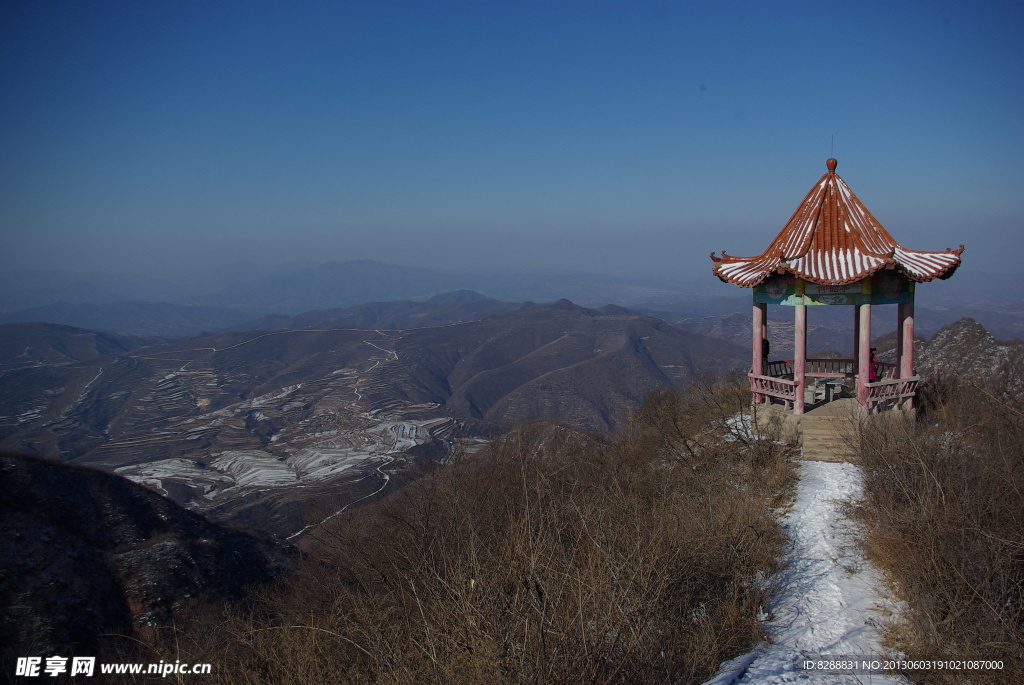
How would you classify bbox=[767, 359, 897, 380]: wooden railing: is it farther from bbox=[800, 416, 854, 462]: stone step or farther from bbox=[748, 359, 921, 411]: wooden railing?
bbox=[800, 416, 854, 462]: stone step

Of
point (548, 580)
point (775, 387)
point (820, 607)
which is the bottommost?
point (820, 607)

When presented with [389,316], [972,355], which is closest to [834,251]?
[972,355]

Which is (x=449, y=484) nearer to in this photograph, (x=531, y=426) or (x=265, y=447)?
(x=531, y=426)

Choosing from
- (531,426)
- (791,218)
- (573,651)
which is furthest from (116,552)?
(791,218)

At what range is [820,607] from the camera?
664 centimetres

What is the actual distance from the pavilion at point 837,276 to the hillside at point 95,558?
1484 centimetres

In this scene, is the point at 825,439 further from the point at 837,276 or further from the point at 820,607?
the point at 820,607

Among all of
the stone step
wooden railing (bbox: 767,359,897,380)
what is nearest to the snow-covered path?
the stone step

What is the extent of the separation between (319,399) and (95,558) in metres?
43.0

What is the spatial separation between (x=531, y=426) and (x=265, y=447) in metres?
32.7

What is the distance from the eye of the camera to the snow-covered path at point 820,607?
538 centimetres

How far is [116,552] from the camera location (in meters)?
16.3

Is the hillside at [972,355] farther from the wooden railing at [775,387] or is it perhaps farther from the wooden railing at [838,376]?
the wooden railing at [775,387]

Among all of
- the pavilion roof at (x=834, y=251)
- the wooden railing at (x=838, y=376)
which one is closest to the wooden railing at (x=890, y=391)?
the wooden railing at (x=838, y=376)
